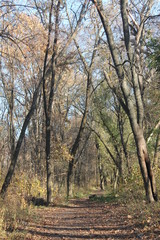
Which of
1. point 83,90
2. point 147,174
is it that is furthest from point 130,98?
point 83,90

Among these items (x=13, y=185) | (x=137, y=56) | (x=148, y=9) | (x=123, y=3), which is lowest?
(x=13, y=185)

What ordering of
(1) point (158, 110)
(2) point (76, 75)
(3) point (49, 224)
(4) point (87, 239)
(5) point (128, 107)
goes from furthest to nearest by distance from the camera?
(2) point (76, 75) → (1) point (158, 110) → (5) point (128, 107) → (3) point (49, 224) → (4) point (87, 239)

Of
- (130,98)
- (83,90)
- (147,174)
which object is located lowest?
(147,174)

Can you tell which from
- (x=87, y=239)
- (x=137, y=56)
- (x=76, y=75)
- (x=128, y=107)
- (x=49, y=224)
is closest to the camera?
(x=87, y=239)

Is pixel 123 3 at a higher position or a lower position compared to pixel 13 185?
higher

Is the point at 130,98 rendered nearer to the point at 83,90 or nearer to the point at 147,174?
the point at 147,174

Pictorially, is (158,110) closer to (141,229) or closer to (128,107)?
(128,107)

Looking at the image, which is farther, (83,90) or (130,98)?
(83,90)

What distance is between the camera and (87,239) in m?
6.33

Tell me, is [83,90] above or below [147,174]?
above

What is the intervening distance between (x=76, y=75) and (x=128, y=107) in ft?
45.9

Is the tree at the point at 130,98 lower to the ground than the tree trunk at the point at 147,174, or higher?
higher

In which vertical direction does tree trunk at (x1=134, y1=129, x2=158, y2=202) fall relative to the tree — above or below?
below

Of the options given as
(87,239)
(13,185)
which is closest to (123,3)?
(87,239)
